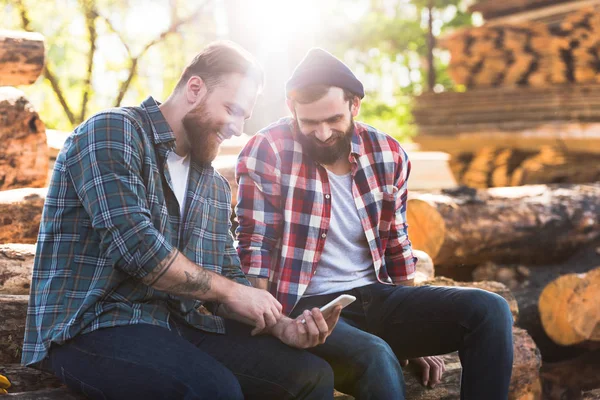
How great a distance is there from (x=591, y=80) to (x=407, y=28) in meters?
7.00

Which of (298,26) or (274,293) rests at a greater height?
(298,26)

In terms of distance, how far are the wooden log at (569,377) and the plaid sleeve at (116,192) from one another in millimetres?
3703

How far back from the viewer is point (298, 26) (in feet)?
28.9

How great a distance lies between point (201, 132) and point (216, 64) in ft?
0.85

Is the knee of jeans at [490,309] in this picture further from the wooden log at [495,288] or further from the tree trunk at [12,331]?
the tree trunk at [12,331]

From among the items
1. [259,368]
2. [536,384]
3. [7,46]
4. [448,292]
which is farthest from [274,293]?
[7,46]

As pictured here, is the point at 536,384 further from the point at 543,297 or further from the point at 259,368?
the point at 259,368

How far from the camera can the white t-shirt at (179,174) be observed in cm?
262

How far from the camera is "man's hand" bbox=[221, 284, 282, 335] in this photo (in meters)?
2.51

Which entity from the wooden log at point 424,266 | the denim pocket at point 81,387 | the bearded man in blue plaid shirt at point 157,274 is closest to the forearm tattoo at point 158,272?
the bearded man in blue plaid shirt at point 157,274

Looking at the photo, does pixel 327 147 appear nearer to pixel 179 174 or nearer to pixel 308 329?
pixel 179 174

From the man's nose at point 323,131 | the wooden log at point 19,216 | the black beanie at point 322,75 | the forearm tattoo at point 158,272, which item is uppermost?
the black beanie at point 322,75

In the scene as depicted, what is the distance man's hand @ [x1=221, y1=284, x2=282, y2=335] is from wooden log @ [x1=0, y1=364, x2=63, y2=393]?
2.58ft

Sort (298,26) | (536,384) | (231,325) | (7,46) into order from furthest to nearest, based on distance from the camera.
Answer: (298,26) → (7,46) → (536,384) → (231,325)
